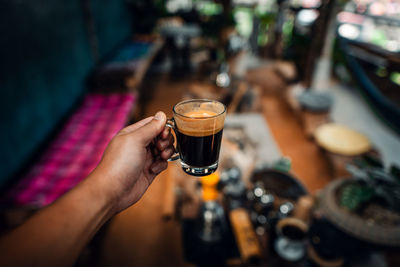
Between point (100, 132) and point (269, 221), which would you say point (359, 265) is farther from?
point (100, 132)

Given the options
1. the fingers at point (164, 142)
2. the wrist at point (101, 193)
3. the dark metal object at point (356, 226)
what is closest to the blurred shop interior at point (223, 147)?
the dark metal object at point (356, 226)

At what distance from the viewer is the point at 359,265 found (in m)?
1.75

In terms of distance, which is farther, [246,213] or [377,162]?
[246,213]

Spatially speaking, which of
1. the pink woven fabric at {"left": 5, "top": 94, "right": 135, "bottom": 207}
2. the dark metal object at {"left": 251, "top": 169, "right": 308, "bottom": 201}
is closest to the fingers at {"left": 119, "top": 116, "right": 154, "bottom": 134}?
the dark metal object at {"left": 251, "top": 169, "right": 308, "bottom": 201}

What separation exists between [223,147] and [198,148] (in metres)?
1.87

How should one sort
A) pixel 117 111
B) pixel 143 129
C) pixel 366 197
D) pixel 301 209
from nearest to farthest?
pixel 143 129 → pixel 366 197 → pixel 301 209 → pixel 117 111

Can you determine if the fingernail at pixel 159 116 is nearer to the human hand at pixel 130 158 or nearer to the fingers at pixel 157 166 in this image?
the human hand at pixel 130 158

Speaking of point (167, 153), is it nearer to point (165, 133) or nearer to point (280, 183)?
point (165, 133)

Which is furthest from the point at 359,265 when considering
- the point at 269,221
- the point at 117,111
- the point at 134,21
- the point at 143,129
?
the point at 134,21

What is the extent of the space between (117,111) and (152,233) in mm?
1983

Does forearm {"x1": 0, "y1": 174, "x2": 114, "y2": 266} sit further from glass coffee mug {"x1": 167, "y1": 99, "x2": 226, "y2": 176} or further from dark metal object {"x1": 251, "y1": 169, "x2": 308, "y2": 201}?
dark metal object {"x1": 251, "y1": 169, "x2": 308, "y2": 201}

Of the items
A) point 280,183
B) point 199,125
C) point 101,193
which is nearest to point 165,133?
point 199,125

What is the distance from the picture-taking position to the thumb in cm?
85

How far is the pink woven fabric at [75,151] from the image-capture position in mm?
2373
